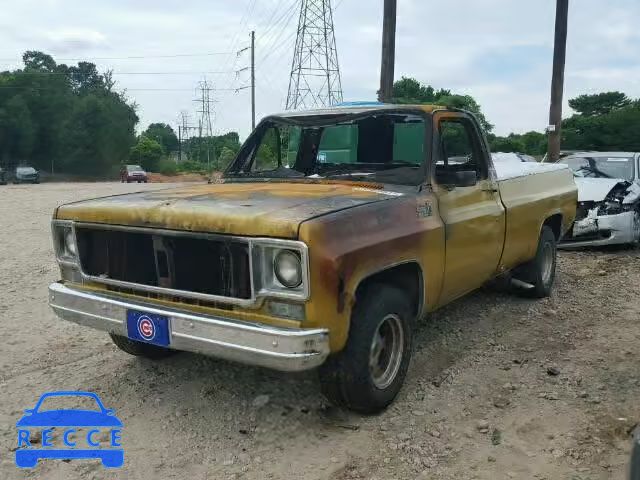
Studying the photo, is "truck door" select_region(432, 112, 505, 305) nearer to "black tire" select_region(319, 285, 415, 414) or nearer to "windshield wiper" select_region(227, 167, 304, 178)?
"black tire" select_region(319, 285, 415, 414)

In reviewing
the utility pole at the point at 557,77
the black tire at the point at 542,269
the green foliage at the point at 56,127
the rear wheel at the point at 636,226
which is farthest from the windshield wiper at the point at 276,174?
the green foliage at the point at 56,127

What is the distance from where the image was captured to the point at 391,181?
14.2 feet

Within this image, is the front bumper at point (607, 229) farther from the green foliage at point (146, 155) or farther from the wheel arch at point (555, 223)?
the green foliage at point (146, 155)

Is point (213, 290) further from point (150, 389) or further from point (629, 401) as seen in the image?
point (629, 401)

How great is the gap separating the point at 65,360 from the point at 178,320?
72.0 inches

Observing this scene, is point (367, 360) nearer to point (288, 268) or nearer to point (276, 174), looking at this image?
point (288, 268)

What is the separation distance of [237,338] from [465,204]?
2.21 metres

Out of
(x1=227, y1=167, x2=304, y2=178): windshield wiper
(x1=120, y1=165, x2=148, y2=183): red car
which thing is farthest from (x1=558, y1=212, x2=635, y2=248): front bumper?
(x1=120, y1=165, x2=148, y2=183): red car

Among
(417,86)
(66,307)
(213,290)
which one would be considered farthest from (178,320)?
(417,86)

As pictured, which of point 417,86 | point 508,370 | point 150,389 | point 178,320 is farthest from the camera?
point 417,86

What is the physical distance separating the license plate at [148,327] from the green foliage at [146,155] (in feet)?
202

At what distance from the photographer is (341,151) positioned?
507cm

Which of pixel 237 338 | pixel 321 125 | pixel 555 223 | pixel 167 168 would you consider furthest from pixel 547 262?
pixel 167 168

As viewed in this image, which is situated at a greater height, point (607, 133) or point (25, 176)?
point (607, 133)
